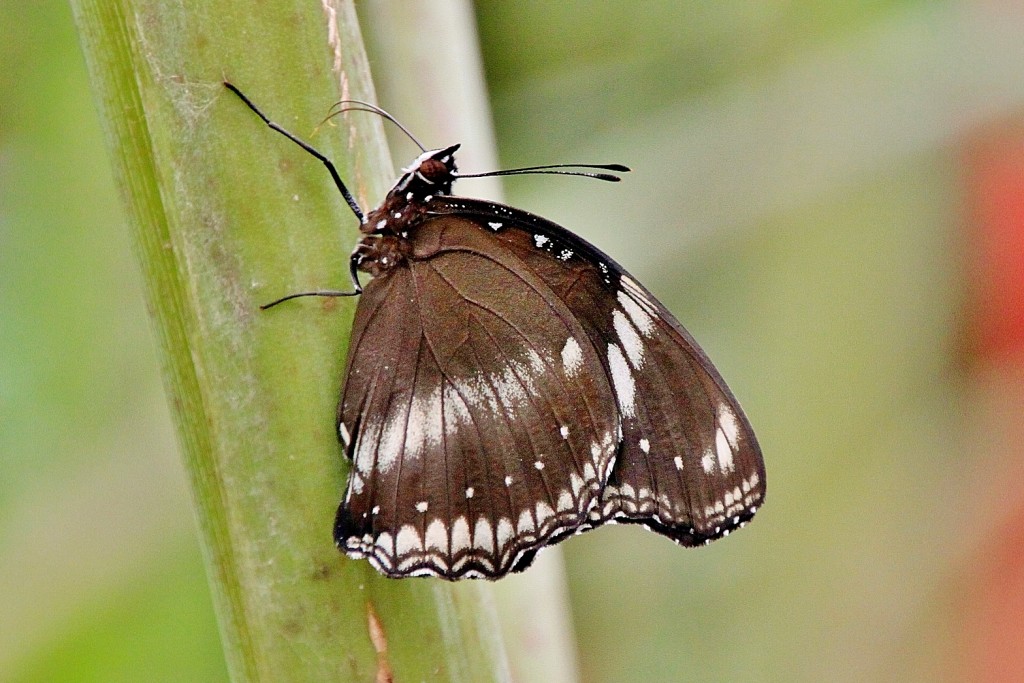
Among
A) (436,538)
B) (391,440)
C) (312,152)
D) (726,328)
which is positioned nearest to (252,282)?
(312,152)

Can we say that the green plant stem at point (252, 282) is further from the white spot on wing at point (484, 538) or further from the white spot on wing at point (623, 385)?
the white spot on wing at point (623, 385)

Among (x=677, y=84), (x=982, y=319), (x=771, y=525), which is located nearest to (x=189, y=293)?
(x=677, y=84)

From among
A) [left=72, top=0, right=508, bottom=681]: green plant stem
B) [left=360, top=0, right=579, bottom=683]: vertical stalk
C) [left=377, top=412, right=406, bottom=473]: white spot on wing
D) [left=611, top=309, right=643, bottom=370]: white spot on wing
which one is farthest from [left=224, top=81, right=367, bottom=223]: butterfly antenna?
[left=611, top=309, right=643, bottom=370]: white spot on wing

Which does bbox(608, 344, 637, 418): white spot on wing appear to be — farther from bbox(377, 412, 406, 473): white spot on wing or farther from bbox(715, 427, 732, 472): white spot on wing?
bbox(377, 412, 406, 473): white spot on wing

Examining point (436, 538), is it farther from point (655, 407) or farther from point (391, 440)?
point (655, 407)

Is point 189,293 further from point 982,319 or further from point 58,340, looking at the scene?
point 982,319

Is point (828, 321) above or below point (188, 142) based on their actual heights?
below

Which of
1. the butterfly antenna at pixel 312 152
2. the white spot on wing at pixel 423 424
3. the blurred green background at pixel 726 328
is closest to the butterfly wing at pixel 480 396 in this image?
the white spot on wing at pixel 423 424
